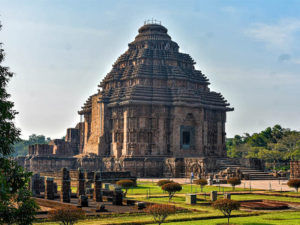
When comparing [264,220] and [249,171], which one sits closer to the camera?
[264,220]

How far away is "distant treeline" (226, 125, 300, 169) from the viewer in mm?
79438

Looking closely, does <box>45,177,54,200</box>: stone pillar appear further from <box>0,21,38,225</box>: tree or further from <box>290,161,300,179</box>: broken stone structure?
<box>290,161,300,179</box>: broken stone structure

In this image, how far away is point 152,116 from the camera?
62.1 m

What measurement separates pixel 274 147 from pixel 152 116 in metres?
30.8

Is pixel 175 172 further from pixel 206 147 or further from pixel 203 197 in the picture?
pixel 203 197

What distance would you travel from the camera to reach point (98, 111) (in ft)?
225

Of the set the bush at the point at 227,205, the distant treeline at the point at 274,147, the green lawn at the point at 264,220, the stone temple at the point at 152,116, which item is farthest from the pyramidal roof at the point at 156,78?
the bush at the point at 227,205

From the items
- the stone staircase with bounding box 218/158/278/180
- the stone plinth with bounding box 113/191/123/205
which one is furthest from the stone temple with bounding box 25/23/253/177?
the stone plinth with bounding box 113/191/123/205

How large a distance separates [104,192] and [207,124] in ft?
119

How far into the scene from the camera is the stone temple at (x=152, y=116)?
6047 centimetres

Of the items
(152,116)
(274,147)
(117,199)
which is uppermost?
(152,116)

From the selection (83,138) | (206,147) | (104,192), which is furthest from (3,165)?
(83,138)

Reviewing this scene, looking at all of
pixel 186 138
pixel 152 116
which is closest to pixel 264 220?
pixel 152 116

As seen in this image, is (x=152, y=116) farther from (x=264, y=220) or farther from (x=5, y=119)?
(x=5, y=119)
